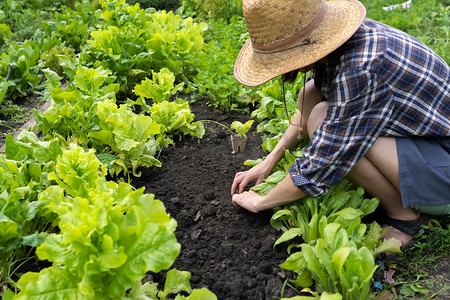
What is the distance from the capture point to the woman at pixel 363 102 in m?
2.40

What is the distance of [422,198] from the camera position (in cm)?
264

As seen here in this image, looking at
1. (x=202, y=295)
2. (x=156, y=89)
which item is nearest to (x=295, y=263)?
(x=202, y=295)

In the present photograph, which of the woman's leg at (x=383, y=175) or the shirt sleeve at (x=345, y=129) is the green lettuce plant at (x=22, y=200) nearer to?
the shirt sleeve at (x=345, y=129)

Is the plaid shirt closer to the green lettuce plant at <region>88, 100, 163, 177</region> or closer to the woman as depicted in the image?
the woman

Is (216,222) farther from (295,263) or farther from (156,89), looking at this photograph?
(156,89)

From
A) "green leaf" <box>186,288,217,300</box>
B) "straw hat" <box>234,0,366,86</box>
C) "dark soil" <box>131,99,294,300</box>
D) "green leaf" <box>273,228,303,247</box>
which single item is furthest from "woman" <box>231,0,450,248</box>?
"green leaf" <box>186,288,217,300</box>

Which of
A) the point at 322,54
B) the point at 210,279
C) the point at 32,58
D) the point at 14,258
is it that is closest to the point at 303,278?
the point at 210,279

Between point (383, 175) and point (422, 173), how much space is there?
21 cm

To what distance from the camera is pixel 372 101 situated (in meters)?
2.43

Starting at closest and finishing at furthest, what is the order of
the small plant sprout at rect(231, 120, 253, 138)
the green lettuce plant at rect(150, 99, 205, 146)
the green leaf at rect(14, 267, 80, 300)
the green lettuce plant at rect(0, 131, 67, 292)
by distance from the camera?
1. the green leaf at rect(14, 267, 80, 300)
2. the green lettuce plant at rect(0, 131, 67, 292)
3. the small plant sprout at rect(231, 120, 253, 138)
4. the green lettuce plant at rect(150, 99, 205, 146)

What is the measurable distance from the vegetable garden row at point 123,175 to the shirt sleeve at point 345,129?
25 cm

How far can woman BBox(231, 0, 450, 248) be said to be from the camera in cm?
240

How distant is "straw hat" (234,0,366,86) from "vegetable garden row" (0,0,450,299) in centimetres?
83

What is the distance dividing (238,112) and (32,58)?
8.09 feet
